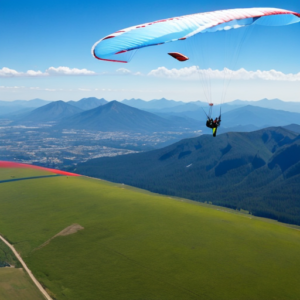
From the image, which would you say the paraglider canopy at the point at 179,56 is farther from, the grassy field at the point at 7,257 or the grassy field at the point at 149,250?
the grassy field at the point at 7,257

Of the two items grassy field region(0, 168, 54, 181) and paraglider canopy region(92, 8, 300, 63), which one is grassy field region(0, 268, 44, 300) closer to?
paraglider canopy region(92, 8, 300, 63)

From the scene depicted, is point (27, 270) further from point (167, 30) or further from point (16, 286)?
point (167, 30)

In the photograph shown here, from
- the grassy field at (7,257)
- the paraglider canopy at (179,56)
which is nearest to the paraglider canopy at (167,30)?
the paraglider canopy at (179,56)

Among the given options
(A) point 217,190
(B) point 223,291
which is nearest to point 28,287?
(B) point 223,291

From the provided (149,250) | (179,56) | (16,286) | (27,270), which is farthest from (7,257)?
(179,56)

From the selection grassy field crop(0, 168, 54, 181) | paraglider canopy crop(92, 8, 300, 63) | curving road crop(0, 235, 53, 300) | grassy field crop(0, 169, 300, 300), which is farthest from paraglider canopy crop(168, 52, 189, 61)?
grassy field crop(0, 168, 54, 181)
